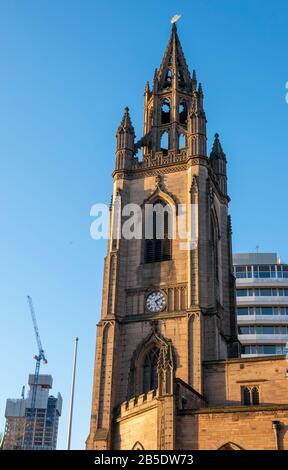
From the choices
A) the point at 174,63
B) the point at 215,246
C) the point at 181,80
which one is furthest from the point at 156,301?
the point at 174,63

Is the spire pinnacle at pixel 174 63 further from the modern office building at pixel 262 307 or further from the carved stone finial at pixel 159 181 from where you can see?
the modern office building at pixel 262 307

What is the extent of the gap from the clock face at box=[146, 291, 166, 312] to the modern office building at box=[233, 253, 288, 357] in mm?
42633

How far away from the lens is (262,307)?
92.9 meters

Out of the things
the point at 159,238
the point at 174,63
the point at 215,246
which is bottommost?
the point at 159,238

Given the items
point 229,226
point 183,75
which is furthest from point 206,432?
point 183,75

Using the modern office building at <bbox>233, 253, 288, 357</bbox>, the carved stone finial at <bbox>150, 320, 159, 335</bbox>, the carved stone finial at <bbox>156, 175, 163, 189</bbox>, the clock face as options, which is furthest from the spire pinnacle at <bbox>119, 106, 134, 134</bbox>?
the modern office building at <bbox>233, 253, 288, 357</bbox>

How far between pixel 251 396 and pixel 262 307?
52.1m

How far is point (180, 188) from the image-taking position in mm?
51875

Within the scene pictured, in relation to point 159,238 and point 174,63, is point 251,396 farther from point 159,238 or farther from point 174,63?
point 174,63

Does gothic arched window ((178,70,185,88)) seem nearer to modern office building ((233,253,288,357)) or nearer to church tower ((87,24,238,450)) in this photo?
church tower ((87,24,238,450))

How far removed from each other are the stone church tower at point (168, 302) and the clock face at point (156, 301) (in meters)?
0.08

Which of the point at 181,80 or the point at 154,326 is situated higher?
the point at 181,80

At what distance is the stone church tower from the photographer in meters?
38.9

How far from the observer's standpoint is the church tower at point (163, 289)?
4144 cm
